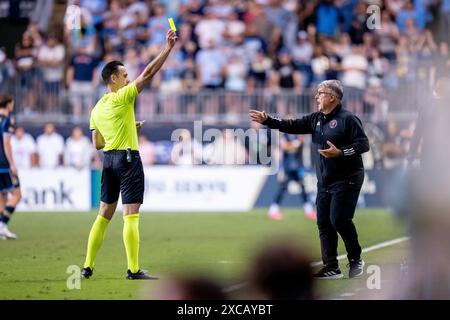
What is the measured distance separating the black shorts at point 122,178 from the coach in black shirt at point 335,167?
5.18 feet

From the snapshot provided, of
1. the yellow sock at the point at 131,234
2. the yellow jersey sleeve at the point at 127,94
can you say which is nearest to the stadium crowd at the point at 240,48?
the yellow jersey sleeve at the point at 127,94

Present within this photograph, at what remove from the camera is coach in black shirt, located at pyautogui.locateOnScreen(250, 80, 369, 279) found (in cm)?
1377

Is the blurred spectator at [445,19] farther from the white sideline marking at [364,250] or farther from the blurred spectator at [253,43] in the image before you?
the white sideline marking at [364,250]

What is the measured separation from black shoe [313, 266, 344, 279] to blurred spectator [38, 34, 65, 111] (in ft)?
52.7

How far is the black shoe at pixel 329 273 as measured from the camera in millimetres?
13758

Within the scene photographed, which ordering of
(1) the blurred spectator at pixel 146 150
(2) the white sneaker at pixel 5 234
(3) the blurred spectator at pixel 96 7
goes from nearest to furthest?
(2) the white sneaker at pixel 5 234, (1) the blurred spectator at pixel 146 150, (3) the blurred spectator at pixel 96 7

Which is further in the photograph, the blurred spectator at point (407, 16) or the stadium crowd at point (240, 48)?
the blurred spectator at point (407, 16)

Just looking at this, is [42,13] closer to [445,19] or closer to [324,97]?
[445,19]

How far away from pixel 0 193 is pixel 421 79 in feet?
36.3

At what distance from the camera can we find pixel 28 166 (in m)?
28.1

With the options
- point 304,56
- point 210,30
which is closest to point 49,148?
point 210,30

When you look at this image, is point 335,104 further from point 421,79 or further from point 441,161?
point 421,79

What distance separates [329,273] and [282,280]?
117 inches
